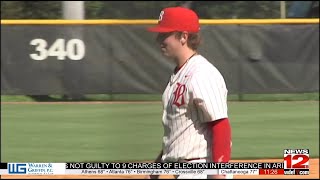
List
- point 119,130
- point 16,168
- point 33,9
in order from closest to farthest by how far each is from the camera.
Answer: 1. point 16,168
2. point 119,130
3. point 33,9

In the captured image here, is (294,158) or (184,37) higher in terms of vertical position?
(184,37)

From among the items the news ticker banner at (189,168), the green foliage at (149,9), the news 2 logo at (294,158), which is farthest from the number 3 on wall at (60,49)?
the green foliage at (149,9)

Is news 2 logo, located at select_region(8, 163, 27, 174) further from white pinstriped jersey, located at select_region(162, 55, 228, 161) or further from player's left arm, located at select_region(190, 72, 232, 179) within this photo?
player's left arm, located at select_region(190, 72, 232, 179)

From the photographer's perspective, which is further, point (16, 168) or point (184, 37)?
point (16, 168)

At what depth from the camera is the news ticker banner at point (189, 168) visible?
12.1 feet

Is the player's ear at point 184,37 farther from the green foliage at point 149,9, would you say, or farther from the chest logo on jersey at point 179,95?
the green foliage at point 149,9

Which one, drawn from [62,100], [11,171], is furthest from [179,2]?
[11,171]

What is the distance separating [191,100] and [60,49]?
1053 cm

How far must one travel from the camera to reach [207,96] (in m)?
3.69

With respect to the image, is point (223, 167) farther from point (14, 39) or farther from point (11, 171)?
point (14, 39)

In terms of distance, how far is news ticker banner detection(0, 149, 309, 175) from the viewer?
145 inches

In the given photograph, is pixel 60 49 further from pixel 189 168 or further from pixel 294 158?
pixel 294 158

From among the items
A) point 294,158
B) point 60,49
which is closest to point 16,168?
point 294,158

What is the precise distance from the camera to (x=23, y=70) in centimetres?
1392
